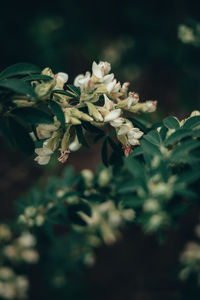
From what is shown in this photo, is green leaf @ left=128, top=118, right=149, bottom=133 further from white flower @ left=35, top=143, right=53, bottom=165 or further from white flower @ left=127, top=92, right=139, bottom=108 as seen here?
white flower @ left=35, top=143, right=53, bottom=165

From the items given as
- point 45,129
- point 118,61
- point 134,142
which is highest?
point 118,61

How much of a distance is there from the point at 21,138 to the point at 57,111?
148 mm

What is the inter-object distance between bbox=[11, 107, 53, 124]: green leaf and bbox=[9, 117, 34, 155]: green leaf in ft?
0.19

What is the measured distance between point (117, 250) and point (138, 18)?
86.9 inches

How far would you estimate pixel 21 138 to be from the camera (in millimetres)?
925

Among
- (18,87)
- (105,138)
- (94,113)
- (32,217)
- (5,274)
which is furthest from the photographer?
(5,274)

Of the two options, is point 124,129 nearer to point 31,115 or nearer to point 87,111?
point 87,111

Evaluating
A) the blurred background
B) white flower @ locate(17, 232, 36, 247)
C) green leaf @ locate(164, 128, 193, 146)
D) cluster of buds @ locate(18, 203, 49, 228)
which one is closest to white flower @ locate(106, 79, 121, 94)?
green leaf @ locate(164, 128, 193, 146)

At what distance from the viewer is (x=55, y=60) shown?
10.5ft

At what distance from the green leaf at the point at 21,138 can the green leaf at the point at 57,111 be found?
12 centimetres

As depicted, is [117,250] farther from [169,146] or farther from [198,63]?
[169,146]

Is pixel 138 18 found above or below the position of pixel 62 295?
above

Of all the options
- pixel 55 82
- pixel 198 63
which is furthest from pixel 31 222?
pixel 198 63

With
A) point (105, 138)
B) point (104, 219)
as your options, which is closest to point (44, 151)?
point (105, 138)
